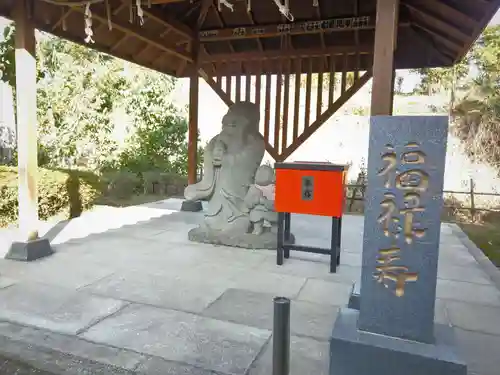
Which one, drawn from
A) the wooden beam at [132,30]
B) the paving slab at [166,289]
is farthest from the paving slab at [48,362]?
the wooden beam at [132,30]

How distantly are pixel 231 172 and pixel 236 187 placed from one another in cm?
20

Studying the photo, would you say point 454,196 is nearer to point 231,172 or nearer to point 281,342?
point 231,172

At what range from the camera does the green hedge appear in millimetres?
5395

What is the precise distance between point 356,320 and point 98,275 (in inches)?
93.2

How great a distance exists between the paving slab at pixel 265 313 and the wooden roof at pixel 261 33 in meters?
3.53

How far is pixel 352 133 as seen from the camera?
12586 millimetres

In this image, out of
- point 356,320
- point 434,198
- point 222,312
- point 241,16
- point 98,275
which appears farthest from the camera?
point 241,16

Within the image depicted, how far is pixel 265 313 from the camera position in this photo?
8.91ft

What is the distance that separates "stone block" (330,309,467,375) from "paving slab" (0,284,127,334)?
1.60 meters

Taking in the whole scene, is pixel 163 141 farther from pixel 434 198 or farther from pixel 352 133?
pixel 434 198

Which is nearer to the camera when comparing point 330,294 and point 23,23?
point 330,294

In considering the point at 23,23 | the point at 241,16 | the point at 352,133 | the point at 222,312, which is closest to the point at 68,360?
the point at 222,312

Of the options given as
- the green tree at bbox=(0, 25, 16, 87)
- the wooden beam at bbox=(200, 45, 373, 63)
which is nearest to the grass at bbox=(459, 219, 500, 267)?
the wooden beam at bbox=(200, 45, 373, 63)

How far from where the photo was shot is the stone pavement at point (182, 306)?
6.93ft
